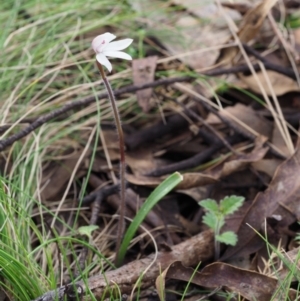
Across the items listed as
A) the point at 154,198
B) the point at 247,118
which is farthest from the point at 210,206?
the point at 247,118

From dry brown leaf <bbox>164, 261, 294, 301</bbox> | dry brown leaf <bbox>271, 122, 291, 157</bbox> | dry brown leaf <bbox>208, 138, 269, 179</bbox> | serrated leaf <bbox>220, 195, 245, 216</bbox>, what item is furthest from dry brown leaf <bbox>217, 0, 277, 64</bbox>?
dry brown leaf <bbox>164, 261, 294, 301</bbox>

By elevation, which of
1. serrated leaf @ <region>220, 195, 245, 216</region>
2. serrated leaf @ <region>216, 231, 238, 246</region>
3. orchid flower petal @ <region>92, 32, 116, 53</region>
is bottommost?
serrated leaf @ <region>216, 231, 238, 246</region>

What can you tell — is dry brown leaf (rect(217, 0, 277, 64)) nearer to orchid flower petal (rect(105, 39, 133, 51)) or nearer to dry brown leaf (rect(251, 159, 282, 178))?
dry brown leaf (rect(251, 159, 282, 178))

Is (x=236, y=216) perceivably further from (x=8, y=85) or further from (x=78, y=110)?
(x=8, y=85)

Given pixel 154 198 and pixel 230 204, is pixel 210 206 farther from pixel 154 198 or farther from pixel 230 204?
pixel 154 198

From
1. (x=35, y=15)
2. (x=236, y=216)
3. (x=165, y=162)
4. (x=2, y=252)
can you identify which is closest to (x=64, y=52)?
(x=35, y=15)

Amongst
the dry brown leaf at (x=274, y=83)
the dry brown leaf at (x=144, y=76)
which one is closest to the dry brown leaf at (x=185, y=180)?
the dry brown leaf at (x=144, y=76)
